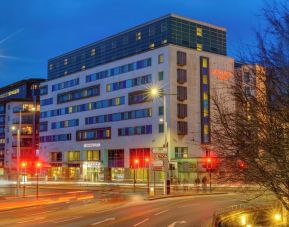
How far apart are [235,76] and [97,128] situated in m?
84.3

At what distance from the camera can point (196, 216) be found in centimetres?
2925

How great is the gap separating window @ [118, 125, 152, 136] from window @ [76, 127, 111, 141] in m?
3.96

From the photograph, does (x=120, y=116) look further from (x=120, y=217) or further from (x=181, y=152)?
(x=120, y=217)

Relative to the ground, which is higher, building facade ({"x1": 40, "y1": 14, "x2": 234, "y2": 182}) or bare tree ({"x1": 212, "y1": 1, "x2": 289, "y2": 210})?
building facade ({"x1": 40, "y1": 14, "x2": 234, "y2": 182})

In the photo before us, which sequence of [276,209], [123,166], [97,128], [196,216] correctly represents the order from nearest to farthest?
[276,209]
[196,216]
[123,166]
[97,128]

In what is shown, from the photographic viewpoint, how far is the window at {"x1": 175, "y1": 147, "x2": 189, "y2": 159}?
81.6 meters

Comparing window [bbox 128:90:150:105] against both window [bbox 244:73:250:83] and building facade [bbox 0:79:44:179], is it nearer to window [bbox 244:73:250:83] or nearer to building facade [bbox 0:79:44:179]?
building facade [bbox 0:79:44:179]

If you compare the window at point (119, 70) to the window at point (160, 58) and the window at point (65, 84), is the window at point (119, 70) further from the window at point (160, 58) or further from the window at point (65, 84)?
the window at point (65, 84)

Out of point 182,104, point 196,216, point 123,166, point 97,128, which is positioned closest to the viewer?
point 196,216

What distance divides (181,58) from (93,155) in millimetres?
27244

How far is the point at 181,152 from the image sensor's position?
82312 mm

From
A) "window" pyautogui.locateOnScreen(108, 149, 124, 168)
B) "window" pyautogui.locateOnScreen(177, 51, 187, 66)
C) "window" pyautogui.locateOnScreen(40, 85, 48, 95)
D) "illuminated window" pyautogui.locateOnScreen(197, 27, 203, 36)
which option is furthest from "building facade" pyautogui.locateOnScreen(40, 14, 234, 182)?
"window" pyautogui.locateOnScreen(40, 85, 48, 95)

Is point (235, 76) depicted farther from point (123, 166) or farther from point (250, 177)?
point (123, 166)

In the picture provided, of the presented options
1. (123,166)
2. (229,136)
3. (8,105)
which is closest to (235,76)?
(229,136)
